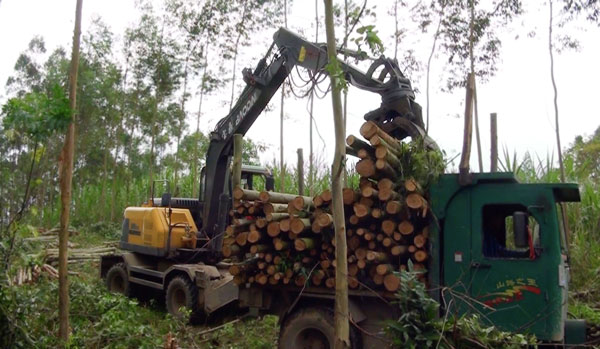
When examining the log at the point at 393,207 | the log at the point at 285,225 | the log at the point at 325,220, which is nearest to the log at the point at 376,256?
the log at the point at 393,207

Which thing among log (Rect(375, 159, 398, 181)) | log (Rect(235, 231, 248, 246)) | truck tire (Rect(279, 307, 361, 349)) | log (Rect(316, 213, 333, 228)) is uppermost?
log (Rect(375, 159, 398, 181))

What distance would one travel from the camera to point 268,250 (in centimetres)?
764

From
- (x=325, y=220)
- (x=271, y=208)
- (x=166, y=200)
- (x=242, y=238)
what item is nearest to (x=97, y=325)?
(x=242, y=238)

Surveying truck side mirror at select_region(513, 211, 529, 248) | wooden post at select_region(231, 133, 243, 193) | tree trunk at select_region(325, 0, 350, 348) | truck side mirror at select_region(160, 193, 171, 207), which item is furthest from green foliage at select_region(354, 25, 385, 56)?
truck side mirror at select_region(160, 193, 171, 207)

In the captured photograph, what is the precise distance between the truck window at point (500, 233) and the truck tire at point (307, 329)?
79.5 inches

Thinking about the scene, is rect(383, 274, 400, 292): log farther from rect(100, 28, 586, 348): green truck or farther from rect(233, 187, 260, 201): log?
rect(233, 187, 260, 201): log

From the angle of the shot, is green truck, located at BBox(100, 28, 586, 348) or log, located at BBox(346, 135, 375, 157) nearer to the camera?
green truck, located at BBox(100, 28, 586, 348)

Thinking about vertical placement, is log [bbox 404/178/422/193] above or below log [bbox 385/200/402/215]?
above

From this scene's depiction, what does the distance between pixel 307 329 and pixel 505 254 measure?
2.52m

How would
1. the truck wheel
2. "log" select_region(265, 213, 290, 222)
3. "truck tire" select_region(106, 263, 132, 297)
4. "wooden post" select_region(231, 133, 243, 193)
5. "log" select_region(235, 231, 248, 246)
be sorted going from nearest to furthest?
"log" select_region(265, 213, 290, 222) < "log" select_region(235, 231, 248, 246) < "wooden post" select_region(231, 133, 243, 193) < the truck wheel < "truck tire" select_region(106, 263, 132, 297)

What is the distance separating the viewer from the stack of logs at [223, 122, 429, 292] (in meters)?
6.71

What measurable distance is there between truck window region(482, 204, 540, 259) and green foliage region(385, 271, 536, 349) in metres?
1.15

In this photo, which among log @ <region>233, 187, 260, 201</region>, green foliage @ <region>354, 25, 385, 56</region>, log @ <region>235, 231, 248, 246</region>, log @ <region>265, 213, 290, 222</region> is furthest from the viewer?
log @ <region>233, 187, 260, 201</region>

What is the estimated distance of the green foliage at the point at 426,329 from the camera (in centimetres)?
527
